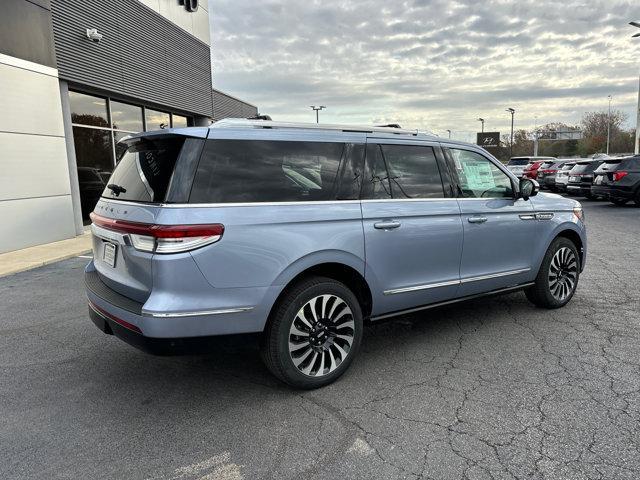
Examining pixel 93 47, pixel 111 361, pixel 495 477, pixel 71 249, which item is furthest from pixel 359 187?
pixel 93 47

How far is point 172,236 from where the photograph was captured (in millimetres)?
2867

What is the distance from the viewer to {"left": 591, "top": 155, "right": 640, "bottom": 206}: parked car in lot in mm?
16109

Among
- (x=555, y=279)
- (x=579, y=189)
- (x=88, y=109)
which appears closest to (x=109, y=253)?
(x=555, y=279)

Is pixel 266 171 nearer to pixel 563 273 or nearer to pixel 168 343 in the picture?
pixel 168 343

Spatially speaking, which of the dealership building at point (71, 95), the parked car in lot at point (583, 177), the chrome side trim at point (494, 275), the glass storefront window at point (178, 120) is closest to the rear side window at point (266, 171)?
the chrome side trim at point (494, 275)

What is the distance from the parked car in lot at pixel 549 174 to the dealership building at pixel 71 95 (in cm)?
1738

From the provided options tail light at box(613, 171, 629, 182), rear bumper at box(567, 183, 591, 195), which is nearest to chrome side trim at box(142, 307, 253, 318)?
tail light at box(613, 171, 629, 182)

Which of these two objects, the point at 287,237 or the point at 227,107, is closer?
the point at 287,237

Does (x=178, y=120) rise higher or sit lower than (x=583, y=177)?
higher

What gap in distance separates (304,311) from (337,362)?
526mm

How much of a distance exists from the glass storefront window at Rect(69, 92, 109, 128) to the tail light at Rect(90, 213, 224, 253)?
10.4 metres

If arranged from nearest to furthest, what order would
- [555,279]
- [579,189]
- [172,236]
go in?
[172,236], [555,279], [579,189]

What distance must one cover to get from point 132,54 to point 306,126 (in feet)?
39.2

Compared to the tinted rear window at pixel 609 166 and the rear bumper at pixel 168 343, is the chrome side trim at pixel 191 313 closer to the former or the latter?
the rear bumper at pixel 168 343
